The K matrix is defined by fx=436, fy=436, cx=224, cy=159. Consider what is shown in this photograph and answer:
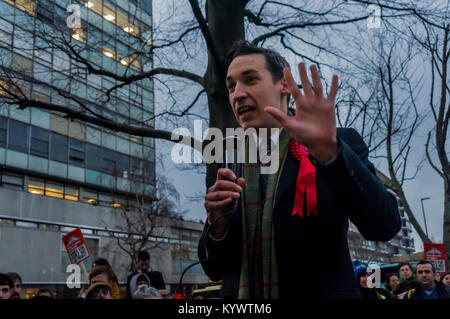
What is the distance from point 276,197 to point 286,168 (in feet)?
0.34

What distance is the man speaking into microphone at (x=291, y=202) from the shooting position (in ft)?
3.49

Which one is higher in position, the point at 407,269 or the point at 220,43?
the point at 220,43

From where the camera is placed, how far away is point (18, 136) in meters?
24.1

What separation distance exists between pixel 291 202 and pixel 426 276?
22.3ft

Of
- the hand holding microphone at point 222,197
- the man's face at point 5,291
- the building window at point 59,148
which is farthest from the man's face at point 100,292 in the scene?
the building window at point 59,148

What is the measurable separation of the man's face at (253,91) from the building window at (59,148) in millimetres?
26448

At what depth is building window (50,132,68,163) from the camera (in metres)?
26.0

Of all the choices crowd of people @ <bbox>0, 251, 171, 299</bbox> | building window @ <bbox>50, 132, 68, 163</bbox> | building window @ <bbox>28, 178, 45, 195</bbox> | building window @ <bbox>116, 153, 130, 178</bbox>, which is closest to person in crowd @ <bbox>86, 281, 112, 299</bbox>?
crowd of people @ <bbox>0, 251, 171, 299</bbox>

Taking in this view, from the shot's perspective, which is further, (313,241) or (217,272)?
(217,272)

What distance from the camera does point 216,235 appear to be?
4.38 feet

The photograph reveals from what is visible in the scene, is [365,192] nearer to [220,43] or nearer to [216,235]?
[216,235]

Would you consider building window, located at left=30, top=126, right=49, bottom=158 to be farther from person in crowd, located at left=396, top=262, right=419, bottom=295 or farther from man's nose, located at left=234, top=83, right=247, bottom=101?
man's nose, located at left=234, top=83, right=247, bottom=101

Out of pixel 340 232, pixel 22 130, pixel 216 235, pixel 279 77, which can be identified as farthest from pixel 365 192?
pixel 22 130

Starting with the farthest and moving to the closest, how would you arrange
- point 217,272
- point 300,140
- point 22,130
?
Answer: 1. point 22,130
2. point 217,272
3. point 300,140
